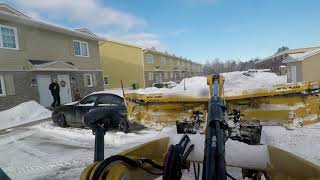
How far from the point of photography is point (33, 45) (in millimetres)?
16203

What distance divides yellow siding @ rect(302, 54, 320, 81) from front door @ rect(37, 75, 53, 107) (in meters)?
19.9

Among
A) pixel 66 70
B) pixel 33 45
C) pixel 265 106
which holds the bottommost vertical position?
pixel 265 106

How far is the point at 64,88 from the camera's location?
1859cm

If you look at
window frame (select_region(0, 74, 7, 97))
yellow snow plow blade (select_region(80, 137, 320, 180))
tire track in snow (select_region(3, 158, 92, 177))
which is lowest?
tire track in snow (select_region(3, 158, 92, 177))

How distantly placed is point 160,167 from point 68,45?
62.3ft

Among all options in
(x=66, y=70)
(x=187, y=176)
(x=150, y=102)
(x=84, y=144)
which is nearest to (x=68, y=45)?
(x=66, y=70)

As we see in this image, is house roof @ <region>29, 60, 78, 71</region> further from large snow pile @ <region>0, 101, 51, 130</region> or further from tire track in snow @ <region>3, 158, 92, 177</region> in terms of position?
tire track in snow @ <region>3, 158, 92, 177</region>

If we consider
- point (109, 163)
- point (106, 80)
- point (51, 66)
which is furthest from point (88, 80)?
point (109, 163)

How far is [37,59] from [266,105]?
15977 mm

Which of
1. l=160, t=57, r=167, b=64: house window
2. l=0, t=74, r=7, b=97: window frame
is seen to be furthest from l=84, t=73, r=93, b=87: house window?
l=160, t=57, r=167, b=64: house window

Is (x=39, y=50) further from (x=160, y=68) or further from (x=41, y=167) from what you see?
(x=160, y=68)

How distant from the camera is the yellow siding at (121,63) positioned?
31656 millimetres

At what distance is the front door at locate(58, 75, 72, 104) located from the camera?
18.2 m

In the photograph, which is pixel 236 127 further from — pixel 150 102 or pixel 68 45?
pixel 68 45
